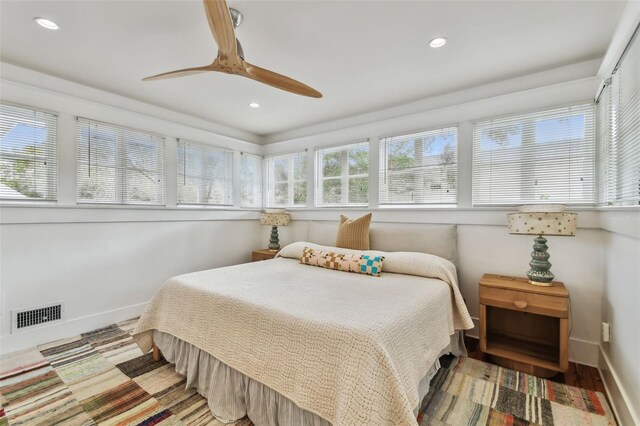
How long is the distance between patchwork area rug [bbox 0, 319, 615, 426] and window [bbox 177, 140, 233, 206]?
1991 millimetres

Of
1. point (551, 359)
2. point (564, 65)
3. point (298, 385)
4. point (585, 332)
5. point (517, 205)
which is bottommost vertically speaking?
point (551, 359)

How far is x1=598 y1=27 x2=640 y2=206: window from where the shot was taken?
61.2 inches

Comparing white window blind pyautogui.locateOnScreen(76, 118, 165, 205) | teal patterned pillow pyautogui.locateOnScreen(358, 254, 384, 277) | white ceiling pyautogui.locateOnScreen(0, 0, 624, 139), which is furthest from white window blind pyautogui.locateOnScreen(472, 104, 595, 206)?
white window blind pyautogui.locateOnScreen(76, 118, 165, 205)

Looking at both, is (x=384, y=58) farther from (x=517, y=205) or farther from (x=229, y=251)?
(x=229, y=251)

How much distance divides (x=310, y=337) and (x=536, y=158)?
2.54m

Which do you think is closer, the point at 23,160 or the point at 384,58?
the point at 384,58

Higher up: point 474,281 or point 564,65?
point 564,65

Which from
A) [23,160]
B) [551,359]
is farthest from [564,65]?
[23,160]

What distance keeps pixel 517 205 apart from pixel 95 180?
13.6ft

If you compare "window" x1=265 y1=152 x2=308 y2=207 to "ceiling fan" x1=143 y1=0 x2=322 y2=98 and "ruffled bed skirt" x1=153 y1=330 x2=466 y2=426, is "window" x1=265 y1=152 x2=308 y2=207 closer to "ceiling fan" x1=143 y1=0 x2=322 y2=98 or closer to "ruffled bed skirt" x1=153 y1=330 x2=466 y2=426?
"ceiling fan" x1=143 y1=0 x2=322 y2=98

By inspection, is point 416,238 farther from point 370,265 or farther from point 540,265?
point 540,265

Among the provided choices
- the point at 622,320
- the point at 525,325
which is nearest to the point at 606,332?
the point at 622,320

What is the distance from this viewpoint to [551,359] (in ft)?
7.29

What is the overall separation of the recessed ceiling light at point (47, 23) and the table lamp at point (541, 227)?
3.53m
